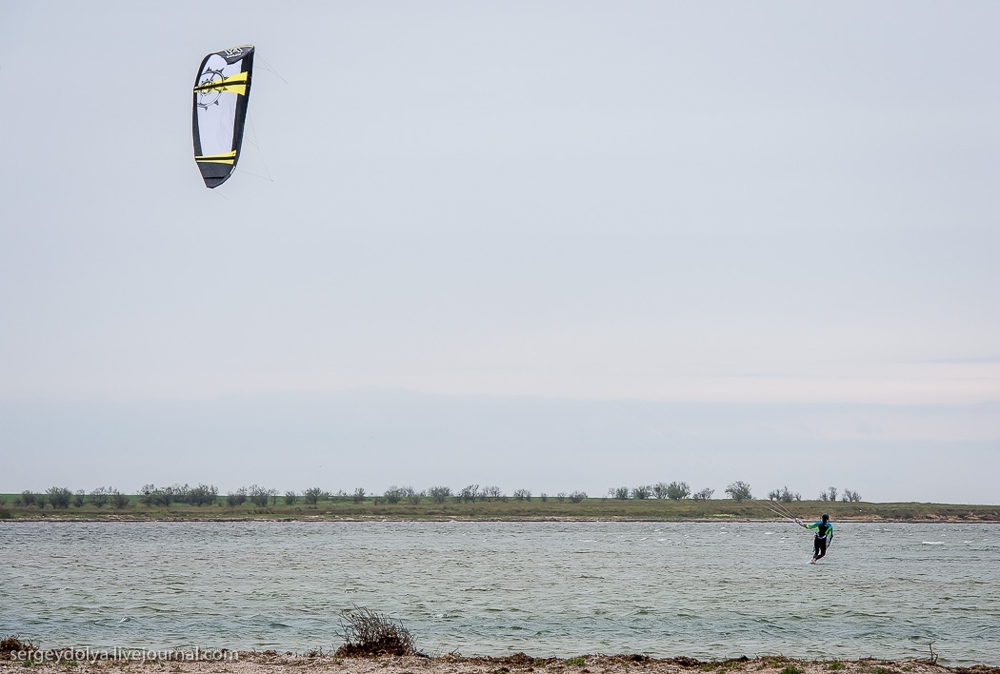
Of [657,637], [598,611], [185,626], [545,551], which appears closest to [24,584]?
[185,626]

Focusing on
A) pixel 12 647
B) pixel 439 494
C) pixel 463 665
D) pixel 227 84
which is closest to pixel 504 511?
pixel 439 494

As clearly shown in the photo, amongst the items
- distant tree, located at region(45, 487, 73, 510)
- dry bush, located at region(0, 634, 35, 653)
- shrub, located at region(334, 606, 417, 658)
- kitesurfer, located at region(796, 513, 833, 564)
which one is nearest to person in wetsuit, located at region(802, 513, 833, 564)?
kitesurfer, located at region(796, 513, 833, 564)

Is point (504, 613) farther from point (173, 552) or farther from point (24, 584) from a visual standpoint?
point (173, 552)

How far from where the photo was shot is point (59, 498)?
388ft

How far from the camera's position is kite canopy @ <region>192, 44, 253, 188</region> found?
19.3 m

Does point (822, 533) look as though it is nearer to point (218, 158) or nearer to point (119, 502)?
point (218, 158)

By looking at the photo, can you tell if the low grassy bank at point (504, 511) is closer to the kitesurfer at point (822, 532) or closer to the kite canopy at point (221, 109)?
the kitesurfer at point (822, 532)

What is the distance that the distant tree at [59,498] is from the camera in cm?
11681

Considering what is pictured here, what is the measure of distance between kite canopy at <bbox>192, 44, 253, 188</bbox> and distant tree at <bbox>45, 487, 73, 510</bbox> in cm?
10812

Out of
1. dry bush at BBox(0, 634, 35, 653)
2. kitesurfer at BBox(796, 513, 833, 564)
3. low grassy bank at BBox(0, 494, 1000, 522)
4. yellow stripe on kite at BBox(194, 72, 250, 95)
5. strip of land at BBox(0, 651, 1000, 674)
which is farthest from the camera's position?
low grassy bank at BBox(0, 494, 1000, 522)

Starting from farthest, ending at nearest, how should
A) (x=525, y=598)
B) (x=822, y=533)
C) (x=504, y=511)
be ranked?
1. (x=504, y=511)
2. (x=525, y=598)
3. (x=822, y=533)

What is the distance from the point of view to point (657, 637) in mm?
21266

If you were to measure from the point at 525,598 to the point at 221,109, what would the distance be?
54.8 feet

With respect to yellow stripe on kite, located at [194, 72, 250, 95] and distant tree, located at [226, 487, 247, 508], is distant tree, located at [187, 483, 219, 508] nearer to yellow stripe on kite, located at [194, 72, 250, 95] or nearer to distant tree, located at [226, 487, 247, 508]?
distant tree, located at [226, 487, 247, 508]
